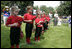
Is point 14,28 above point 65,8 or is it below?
below

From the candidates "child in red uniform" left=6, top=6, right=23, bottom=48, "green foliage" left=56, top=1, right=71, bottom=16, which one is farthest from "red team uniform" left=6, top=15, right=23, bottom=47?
"green foliage" left=56, top=1, right=71, bottom=16

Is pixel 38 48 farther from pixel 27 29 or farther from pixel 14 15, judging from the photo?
pixel 14 15

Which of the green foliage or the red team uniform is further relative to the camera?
the green foliage

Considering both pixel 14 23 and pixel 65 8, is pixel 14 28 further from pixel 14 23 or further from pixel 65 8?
pixel 65 8

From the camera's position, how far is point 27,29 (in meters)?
4.49

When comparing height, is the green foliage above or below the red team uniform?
above

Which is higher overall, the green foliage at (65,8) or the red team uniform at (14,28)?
the green foliage at (65,8)

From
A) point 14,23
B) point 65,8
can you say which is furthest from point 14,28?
point 65,8

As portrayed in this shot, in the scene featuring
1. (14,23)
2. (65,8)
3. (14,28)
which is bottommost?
(14,28)

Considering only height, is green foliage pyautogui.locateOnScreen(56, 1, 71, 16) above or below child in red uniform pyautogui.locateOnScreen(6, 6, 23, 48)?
above

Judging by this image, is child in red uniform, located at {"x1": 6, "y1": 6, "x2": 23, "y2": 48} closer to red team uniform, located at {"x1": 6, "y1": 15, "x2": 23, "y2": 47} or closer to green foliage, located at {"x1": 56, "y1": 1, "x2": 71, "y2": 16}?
red team uniform, located at {"x1": 6, "y1": 15, "x2": 23, "y2": 47}

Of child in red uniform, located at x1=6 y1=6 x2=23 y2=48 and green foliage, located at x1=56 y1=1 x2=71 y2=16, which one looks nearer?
child in red uniform, located at x1=6 y1=6 x2=23 y2=48

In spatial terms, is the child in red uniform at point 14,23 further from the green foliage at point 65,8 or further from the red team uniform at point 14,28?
the green foliage at point 65,8

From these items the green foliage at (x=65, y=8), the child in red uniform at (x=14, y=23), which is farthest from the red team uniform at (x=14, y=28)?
the green foliage at (x=65, y=8)
